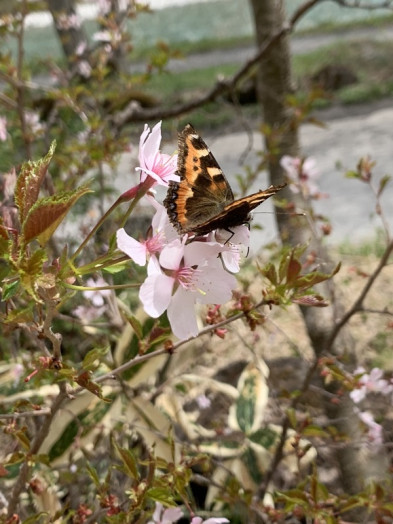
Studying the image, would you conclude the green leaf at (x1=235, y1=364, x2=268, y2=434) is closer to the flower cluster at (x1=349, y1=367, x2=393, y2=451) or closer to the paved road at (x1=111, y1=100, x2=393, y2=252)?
the flower cluster at (x1=349, y1=367, x2=393, y2=451)

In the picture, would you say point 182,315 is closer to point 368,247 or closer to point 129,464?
point 129,464

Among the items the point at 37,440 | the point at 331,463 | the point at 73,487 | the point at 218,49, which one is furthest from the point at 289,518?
the point at 218,49

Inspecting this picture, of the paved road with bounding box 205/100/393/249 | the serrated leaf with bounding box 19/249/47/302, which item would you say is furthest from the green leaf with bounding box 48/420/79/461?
the paved road with bounding box 205/100/393/249

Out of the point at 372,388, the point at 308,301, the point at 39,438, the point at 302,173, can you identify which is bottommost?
the point at 372,388

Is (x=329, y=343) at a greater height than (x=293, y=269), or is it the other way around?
(x=293, y=269)

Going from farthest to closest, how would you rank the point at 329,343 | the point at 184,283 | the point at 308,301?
the point at 329,343
the point at 308,301
the point at 184,283

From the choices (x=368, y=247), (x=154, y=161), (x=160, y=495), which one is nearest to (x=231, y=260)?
(x=154, y=161)

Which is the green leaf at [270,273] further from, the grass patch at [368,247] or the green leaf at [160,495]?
the grass patch at [368,247]

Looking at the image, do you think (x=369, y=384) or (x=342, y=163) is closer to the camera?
(x=369, y=384)
